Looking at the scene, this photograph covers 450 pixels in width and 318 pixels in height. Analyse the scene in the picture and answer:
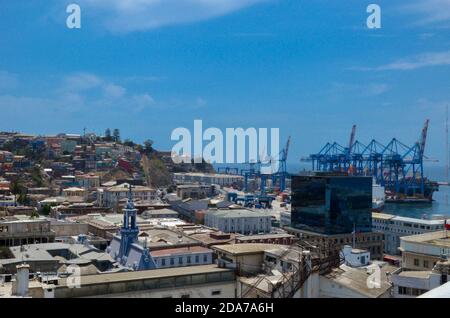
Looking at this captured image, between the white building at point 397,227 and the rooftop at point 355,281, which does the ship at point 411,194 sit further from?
the rooftop at point 355,281

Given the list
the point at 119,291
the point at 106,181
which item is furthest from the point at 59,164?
the point at 119,291

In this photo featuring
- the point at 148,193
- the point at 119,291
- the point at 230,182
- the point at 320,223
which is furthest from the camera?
the point at 230,182

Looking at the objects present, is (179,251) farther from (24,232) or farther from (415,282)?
(415,282)

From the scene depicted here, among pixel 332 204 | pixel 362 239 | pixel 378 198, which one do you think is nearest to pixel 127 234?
pixel 362 239

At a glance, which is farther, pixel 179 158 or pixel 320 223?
pixel 179 158

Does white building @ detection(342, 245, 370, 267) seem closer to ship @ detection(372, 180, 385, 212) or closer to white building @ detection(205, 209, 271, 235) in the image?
white building @ detection(205, 209, 271, 235)
